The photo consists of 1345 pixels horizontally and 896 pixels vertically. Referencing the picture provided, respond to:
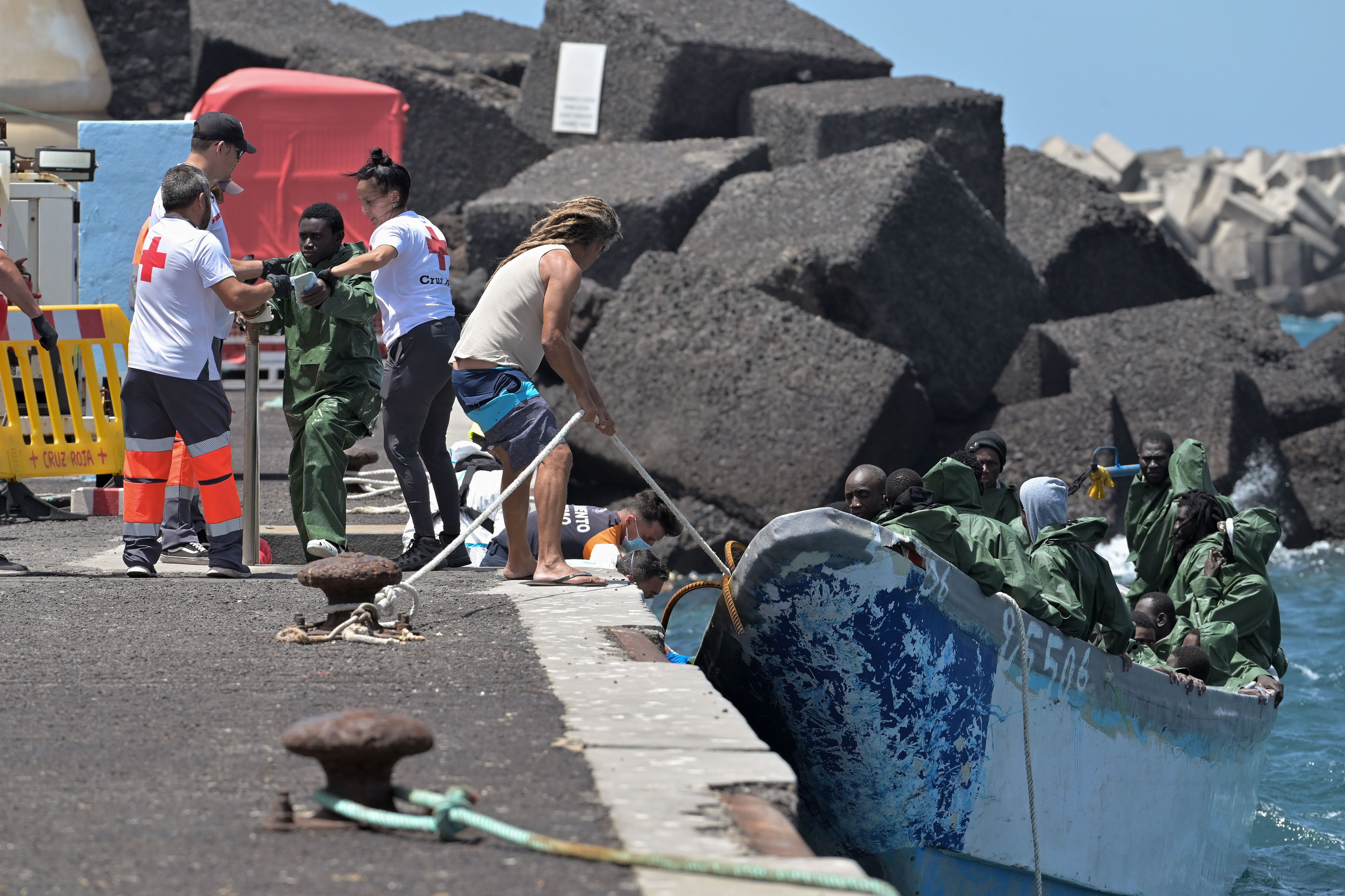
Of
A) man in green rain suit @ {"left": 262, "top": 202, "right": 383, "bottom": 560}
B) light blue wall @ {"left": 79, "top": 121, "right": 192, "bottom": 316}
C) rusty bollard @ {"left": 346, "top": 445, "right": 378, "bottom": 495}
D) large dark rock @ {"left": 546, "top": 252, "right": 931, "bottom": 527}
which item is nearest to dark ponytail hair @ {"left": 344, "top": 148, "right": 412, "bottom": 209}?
man in green rain suit @ {"left": 262, "top": 202, "right": 383, "bottom": 560}

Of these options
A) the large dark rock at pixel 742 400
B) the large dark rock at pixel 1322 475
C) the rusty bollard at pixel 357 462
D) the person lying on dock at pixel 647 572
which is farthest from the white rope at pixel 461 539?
the large dark rock at pixel 1322 475

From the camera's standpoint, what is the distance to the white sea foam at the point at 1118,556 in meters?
15.2

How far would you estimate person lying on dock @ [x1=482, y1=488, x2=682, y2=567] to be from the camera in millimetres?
8391

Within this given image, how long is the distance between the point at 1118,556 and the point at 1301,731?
3442 mm

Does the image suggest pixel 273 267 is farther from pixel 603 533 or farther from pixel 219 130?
pixel 603 533

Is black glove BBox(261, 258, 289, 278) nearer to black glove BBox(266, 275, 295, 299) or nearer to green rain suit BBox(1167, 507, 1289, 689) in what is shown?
black glove BBox(266, 275, 295, 299)

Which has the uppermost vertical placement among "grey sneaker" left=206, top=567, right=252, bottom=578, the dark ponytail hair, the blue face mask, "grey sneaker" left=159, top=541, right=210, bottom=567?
the dark ponytail hair

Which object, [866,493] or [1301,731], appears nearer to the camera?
[866,493]

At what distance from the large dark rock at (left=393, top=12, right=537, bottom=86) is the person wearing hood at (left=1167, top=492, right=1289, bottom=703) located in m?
17.4

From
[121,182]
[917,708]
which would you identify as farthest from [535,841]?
[121,182]

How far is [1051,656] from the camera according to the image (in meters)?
5.77

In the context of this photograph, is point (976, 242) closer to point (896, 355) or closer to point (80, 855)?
point (896, 355)

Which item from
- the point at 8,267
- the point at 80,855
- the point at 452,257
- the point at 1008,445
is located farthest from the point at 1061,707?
the point at 452,257

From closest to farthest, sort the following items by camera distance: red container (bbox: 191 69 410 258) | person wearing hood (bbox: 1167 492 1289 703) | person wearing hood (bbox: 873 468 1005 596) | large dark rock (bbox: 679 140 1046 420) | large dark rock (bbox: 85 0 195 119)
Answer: person wearing hood (bbox: 873 468 1005 596) → person wearing hood (bbox: 1167 492 1289 703) → red container (bbox: 191 69 410 258) → large dark rock (bbox: 679 140 1046 420) → large dark rock (bbox: 85 0 195 119)
